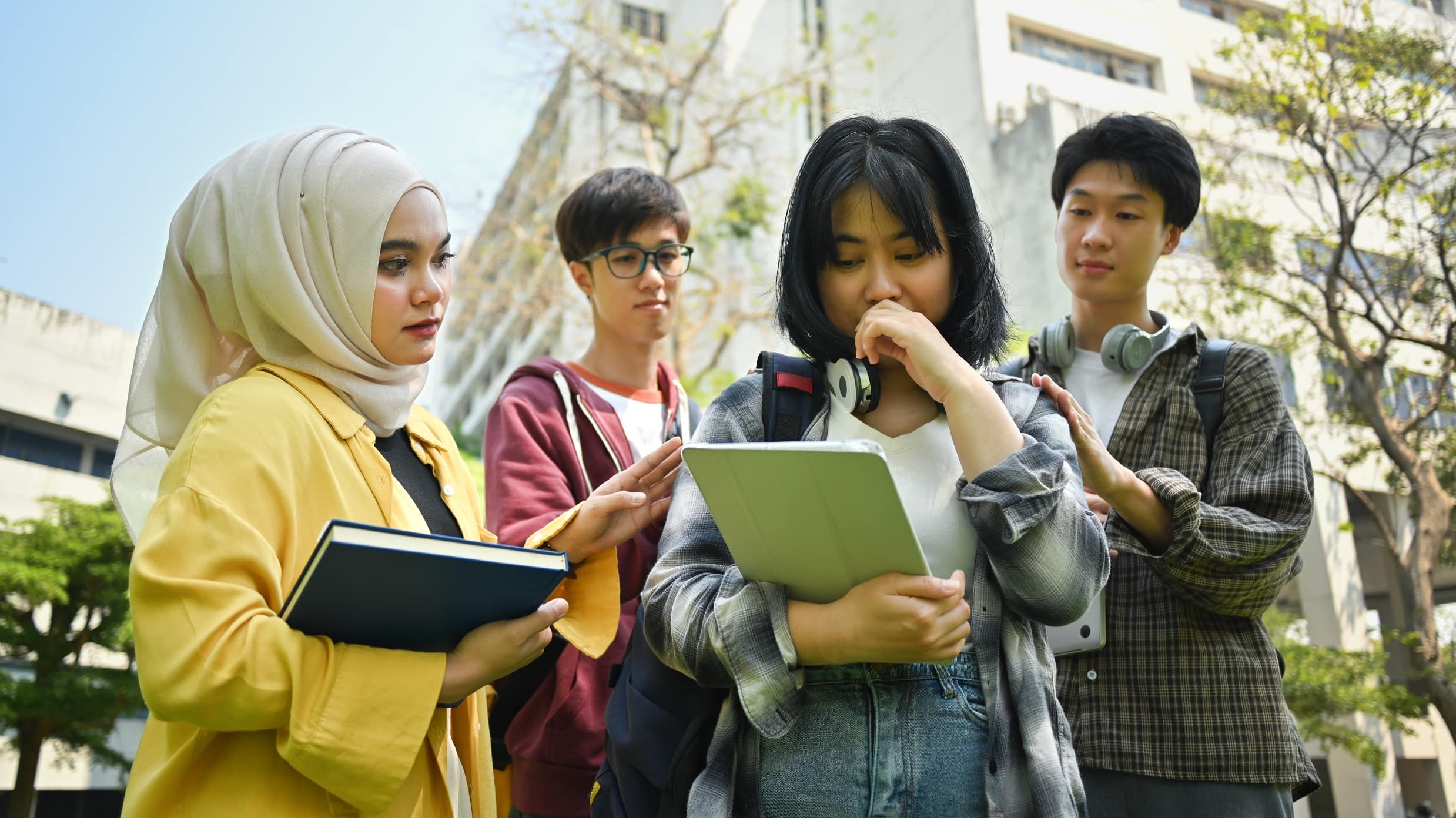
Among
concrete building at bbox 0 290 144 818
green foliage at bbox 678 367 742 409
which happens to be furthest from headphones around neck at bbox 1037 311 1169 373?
concrete building at bbox 0 290 144 818

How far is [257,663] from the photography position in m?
1.56

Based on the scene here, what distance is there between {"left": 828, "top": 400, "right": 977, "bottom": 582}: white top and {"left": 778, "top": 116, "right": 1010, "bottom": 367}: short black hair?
0.18 meters

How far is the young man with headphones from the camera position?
2.19m

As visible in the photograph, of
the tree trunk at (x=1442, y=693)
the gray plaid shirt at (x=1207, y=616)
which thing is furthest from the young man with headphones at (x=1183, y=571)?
the tree trunk at (x=1442, y=693)

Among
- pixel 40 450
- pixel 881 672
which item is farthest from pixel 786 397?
pixel 40 450

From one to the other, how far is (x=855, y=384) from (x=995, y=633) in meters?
0.48

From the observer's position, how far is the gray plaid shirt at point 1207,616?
7.23 ft

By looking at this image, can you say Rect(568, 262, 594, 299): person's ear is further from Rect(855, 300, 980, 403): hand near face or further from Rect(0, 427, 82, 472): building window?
Rect(0, 427, 82, 472): building window

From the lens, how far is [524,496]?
2580mm

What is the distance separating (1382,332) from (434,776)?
1040 centimetres

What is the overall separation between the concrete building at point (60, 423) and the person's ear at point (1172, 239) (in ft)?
55.4

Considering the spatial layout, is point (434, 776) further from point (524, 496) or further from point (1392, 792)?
point (1392, 792)

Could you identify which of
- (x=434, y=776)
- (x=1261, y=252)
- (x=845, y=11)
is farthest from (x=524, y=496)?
(x=845, y=11)

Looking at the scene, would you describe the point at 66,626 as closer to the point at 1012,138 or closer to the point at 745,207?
the point at 745,207
